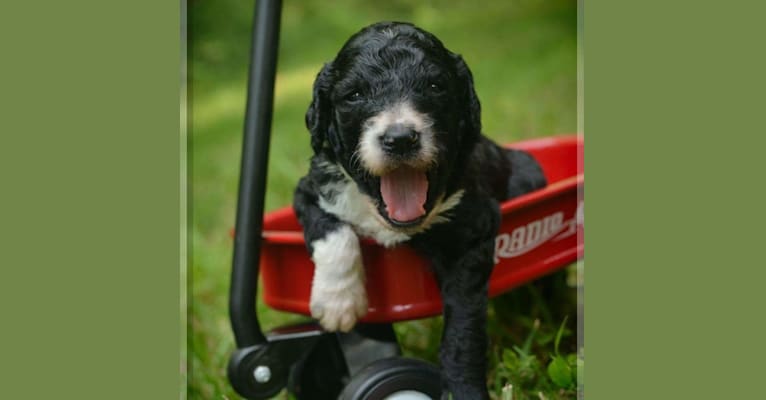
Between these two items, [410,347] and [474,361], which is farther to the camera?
[410,347]

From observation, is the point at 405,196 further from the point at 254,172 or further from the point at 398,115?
the point at 254,172

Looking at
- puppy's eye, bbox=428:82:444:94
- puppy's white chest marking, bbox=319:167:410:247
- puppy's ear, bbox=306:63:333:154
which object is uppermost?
puppy's eye, bbox=428:82:444:94

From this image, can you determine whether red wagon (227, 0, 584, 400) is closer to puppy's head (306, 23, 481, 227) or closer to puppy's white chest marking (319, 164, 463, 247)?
puppy's white chest marking (319, 164, 463, 247)

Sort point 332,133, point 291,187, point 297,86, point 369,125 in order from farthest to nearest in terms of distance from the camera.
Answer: point 291,187
point 297,86
point 332,133
point 369,125

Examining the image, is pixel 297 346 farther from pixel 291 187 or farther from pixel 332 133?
pixel 291 187

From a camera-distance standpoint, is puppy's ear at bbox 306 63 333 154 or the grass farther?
the grass

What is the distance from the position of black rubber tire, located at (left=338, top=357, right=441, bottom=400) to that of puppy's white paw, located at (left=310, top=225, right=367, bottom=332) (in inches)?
4.8

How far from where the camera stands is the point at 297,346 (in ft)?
8.09

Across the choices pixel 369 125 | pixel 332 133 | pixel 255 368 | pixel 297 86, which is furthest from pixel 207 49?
pixel 255 368

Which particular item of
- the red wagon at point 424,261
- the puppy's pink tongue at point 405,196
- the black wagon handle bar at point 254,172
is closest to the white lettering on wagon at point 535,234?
the red wagon at point 424,261

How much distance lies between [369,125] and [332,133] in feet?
0.60

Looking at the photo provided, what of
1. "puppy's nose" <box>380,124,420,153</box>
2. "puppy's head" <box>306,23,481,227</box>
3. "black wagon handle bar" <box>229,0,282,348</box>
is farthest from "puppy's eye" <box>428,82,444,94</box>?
"black wagon handle bar" <box>229,0,282,348</box>

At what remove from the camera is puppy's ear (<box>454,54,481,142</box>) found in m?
2.19

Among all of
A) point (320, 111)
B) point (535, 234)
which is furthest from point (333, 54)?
point (535, 234)
